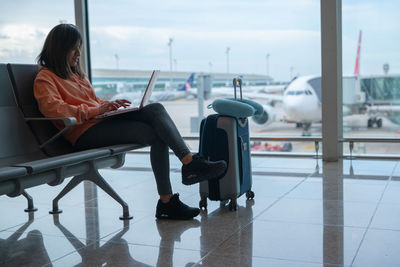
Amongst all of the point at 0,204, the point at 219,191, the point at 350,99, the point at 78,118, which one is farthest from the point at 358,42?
the point at 0,204

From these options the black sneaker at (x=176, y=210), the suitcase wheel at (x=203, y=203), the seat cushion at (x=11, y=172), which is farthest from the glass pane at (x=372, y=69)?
the seat cushion at (x=11, y=172)

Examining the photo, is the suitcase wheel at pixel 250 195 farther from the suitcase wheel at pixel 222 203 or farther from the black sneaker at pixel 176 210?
the black sneaker at pixel 176 210

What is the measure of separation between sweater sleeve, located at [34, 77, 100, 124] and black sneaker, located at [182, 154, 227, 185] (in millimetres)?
533

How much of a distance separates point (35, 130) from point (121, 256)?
85cm

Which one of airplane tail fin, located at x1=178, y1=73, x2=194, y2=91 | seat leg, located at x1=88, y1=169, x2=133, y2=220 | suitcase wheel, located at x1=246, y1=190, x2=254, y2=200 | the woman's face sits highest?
the woman's face

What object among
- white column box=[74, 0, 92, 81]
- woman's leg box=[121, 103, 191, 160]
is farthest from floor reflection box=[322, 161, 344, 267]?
white column box=[74, 0, 92, 81]

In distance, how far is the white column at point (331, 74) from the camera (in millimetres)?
4203

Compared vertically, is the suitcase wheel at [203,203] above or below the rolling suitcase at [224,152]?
below

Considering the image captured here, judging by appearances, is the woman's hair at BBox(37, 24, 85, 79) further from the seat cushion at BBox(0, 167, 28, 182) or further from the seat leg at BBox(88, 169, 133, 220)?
the seat cushion at BBox(0, 167, 28, 182)

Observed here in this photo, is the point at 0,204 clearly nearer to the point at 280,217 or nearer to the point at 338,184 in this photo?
the point at 280,217

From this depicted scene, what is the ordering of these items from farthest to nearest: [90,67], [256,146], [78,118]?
1. [90,67]
2. [256,146]
3. [78,118]

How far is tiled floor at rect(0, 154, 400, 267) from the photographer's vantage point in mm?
1994

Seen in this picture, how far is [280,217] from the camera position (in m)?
2.57

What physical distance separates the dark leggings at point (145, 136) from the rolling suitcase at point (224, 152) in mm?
253
